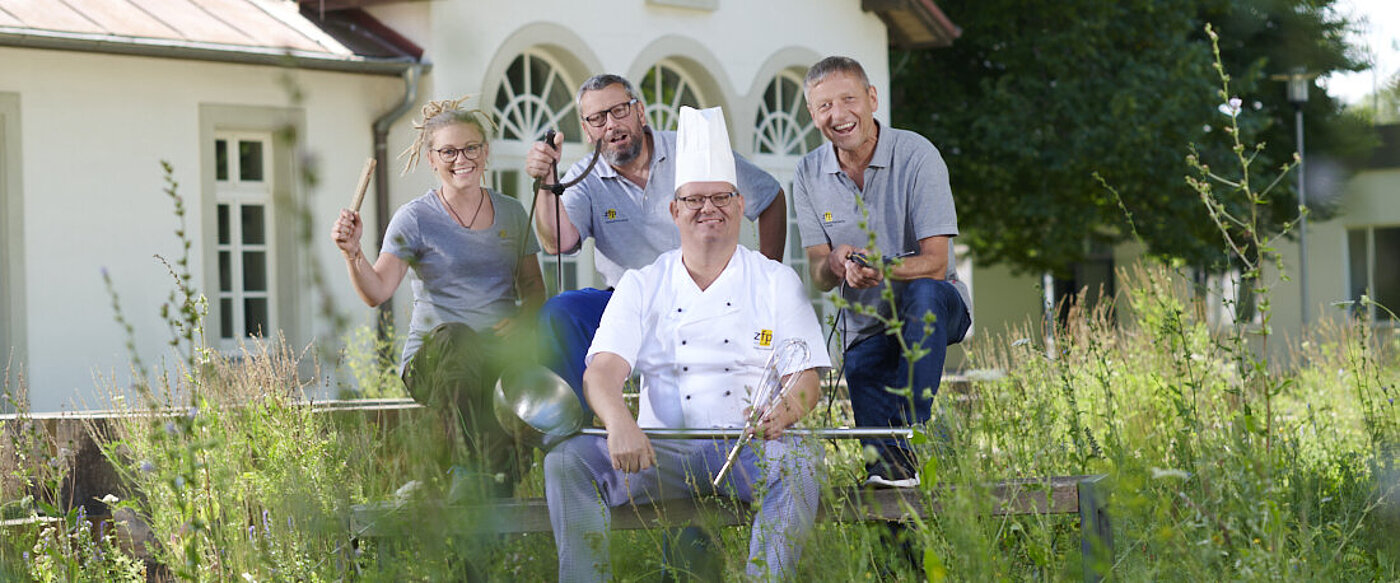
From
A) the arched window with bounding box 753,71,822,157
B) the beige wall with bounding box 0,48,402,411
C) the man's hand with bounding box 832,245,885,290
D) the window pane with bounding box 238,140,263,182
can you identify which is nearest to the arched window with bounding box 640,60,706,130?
the arched window with bounding box 753,71,822,157

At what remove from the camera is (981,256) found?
869 inches

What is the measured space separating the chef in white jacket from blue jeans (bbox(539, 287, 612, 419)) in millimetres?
199

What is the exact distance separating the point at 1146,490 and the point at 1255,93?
60.0 ft

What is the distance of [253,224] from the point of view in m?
11.8

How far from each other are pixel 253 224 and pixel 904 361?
8097 millimetres

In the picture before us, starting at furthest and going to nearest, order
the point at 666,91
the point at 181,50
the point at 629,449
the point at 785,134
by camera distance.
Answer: the point at 785,134 < the point at 666,91 < the point at 181,50 < the point at 629,449

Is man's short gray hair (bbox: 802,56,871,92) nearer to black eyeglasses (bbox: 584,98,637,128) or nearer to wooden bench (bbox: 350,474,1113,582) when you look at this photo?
black eyeglasses (bbox: 584,98,637,128)

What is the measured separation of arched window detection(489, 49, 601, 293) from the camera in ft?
41.5

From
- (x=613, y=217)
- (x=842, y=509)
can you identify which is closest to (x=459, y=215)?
(x=613, y=217)

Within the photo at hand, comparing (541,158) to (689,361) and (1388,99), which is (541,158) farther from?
(1388,99)

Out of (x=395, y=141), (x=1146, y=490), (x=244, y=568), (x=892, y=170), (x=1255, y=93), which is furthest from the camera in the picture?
(x=1255, y=93)

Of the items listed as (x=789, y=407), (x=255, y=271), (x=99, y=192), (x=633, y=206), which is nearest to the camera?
(x=789, y=407)

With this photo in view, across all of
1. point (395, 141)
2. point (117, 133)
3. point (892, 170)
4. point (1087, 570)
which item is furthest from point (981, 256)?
point (1087, 570)

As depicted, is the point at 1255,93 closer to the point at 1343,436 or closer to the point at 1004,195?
the point at 1004,195
